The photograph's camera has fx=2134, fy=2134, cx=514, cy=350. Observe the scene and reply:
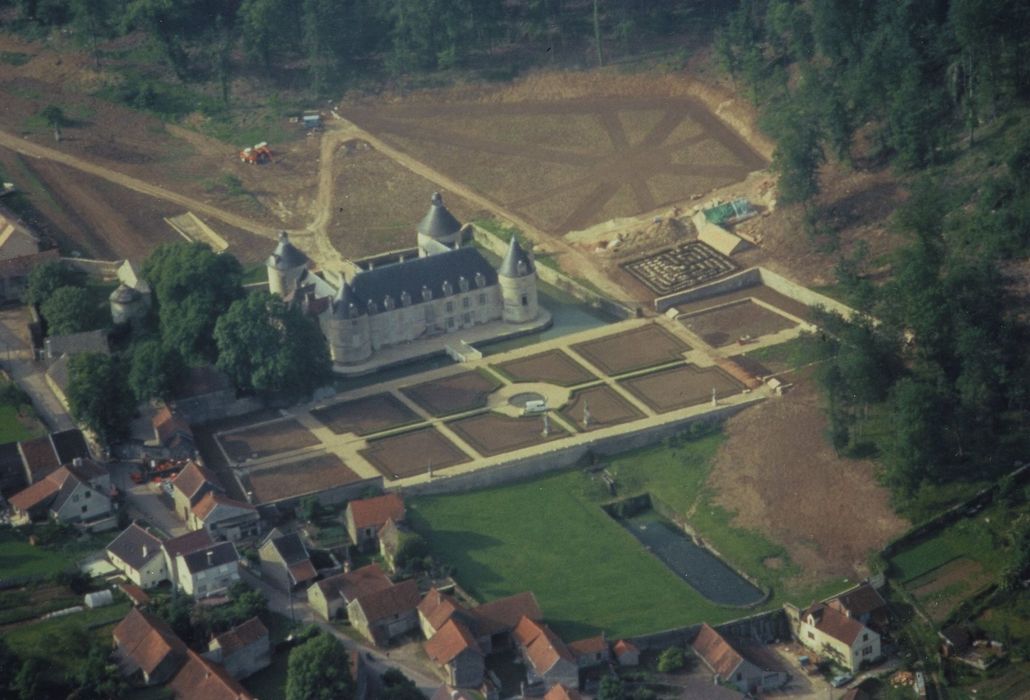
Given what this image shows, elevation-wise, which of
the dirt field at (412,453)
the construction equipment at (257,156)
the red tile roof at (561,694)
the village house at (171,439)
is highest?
the construction equipment at (257,156)

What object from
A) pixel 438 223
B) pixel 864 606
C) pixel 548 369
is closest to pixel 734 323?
pixel 548 369

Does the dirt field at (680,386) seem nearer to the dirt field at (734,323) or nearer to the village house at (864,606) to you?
the dirt field at (734,323)

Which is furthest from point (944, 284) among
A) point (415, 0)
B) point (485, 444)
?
point (415, 0)

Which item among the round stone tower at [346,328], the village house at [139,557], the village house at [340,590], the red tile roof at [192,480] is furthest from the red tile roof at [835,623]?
the round stone tower at [346,328]

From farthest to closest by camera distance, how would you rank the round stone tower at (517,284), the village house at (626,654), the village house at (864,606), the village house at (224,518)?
the round stone tower at (517,284), the village house at (224,518), the village house at (864,606), the village house at (626,654)

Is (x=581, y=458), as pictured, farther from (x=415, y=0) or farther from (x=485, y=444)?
(x=415, y=0)

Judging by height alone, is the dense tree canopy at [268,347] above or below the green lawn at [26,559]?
above
